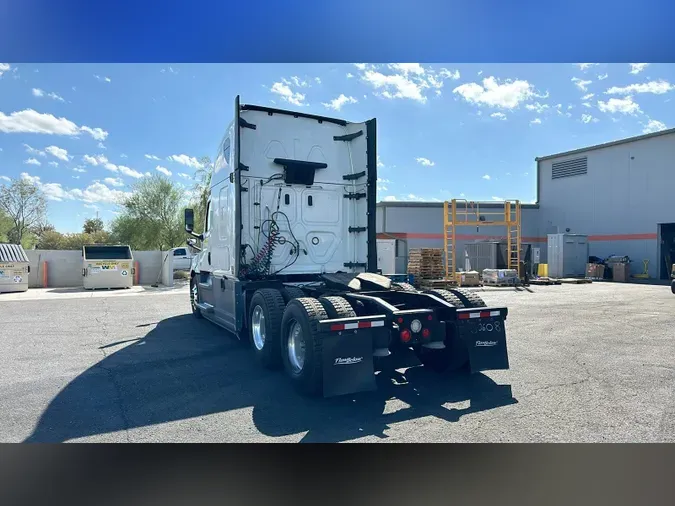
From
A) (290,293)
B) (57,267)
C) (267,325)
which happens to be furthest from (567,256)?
(57,267)

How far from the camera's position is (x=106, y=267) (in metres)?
21.0

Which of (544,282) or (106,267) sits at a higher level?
(106,267)

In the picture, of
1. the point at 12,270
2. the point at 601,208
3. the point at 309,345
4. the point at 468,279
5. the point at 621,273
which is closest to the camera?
the point at 309,345

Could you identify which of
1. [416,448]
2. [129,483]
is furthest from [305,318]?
[129,483]

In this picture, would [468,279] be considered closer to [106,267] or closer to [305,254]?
[305,254]

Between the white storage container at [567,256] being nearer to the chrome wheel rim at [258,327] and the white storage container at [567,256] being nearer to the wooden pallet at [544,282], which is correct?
the wooden pallet at [544,282]

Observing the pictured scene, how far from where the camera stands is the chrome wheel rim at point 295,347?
5.95 meters

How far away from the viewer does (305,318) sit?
18.3 feet

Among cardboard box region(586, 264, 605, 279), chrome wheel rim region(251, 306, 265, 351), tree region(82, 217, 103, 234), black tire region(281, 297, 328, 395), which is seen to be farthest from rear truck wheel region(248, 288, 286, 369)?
tree region(82, 217, 103, 234)

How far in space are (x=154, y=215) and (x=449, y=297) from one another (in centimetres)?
3358

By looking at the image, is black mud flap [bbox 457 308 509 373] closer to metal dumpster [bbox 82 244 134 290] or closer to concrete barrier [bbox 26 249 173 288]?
metal dumpster [bbox 82 244 134 290]

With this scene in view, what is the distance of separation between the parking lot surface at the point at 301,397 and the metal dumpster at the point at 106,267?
11.2 meters

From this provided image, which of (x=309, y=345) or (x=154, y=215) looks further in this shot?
(x=154, y=215)

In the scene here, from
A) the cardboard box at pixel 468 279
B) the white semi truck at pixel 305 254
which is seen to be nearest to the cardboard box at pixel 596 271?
the cardboard box at pixel 468 279
